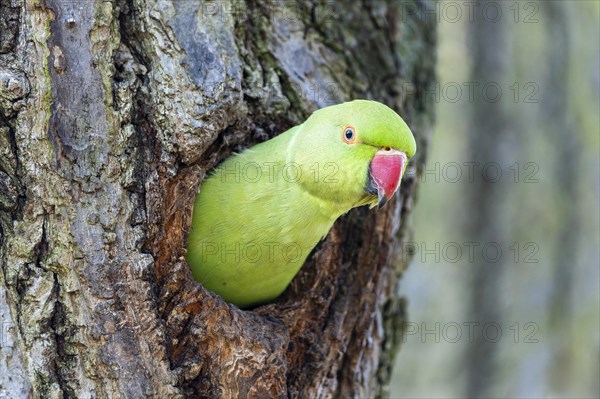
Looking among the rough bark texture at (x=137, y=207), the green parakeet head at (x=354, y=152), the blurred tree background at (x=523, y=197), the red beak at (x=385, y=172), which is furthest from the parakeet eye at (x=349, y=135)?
the blurred tree background at (x=523, y=197)

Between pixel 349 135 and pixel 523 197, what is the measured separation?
4.22 metres

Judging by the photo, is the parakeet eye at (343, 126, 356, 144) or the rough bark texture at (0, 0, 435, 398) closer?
the rough bark texture at (0, 0, 435, 398)

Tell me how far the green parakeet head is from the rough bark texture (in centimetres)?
35

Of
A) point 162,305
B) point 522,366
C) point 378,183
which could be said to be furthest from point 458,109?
point 162,305

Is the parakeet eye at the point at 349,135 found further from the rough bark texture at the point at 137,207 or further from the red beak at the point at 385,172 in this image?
the rough bark texture at the point at 137,207

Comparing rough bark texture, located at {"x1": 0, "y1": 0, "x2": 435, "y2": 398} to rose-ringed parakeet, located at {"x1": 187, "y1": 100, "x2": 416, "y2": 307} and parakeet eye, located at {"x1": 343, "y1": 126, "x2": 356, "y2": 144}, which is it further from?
Answer: parakeet eye, located at {"x1": 343, "y1": 126, "x2": 356, "y2": 144}

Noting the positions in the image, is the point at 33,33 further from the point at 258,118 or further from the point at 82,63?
the point at 258,118

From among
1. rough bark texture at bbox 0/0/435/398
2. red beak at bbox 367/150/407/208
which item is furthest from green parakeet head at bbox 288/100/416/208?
rough bark texture at bbox 0/0/435/398

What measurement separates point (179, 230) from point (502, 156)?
176 inches

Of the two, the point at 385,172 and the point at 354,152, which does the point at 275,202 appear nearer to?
the point at 354,152

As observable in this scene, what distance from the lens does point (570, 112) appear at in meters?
6.52

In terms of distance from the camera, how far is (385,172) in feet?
9.98

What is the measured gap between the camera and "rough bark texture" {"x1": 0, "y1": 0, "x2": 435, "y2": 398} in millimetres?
2775

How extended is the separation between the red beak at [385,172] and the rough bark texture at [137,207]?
2.02 feet
